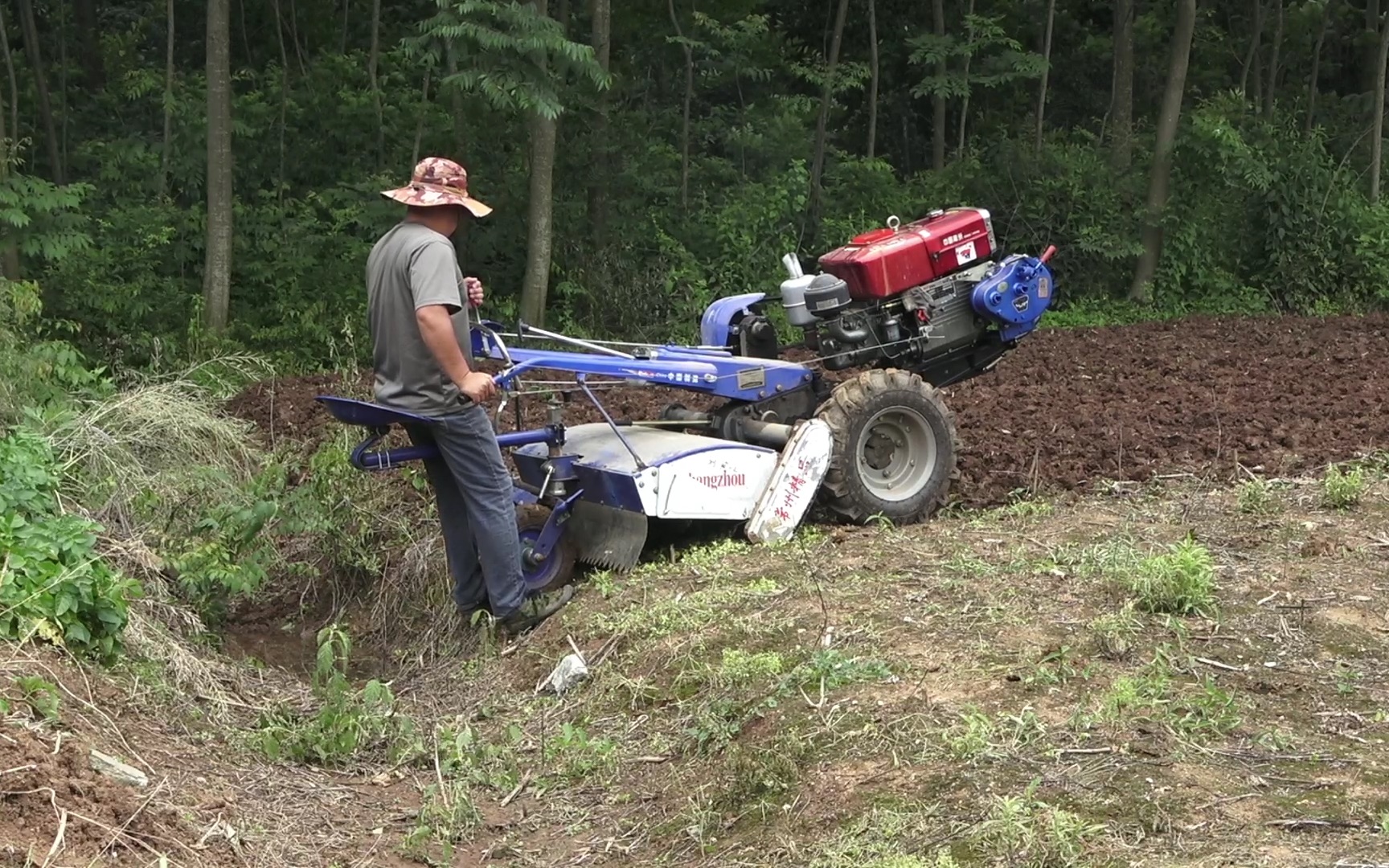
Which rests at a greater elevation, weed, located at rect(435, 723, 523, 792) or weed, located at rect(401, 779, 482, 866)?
weed, located at rect(401, 779, 482, 866)

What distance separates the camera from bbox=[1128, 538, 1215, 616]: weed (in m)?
5.34

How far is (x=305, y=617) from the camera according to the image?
7586 millimetres

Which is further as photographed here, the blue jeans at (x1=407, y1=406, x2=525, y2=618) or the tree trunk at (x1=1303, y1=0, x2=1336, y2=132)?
the tree trunk at (x1=1303, y1=0, x2=1336, y2=132)

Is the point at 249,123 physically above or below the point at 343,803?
above

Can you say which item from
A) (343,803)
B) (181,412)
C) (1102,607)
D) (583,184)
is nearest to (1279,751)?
(1102,607)

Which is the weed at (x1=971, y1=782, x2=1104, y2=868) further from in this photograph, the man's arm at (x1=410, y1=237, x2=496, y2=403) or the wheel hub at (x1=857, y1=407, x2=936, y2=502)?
the wheel hub at (x1=857, y1=407, x2=936, y2=502)

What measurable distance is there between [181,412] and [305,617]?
6.55 feet

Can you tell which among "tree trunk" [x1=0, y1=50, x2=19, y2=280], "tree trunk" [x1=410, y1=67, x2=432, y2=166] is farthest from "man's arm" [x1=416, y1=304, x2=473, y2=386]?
"tree trunk" [x1=410, y1=67, x2=432, y2=166]

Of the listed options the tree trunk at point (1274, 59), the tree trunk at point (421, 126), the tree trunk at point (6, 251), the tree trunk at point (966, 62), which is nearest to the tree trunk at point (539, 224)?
the tree trunk at point (421, 126)

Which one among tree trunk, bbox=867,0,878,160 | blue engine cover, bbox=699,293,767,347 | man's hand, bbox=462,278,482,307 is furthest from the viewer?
tree trunk, bbox=867,0,878,160

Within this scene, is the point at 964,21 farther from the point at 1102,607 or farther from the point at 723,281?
the point at 1102,607

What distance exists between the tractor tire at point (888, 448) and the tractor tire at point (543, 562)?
1.34 meters

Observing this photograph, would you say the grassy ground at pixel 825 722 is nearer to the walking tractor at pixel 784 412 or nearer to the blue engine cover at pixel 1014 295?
the walking tractor at pixel 784 412

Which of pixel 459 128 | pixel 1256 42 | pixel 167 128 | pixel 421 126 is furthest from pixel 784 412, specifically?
pixel 1256 42
